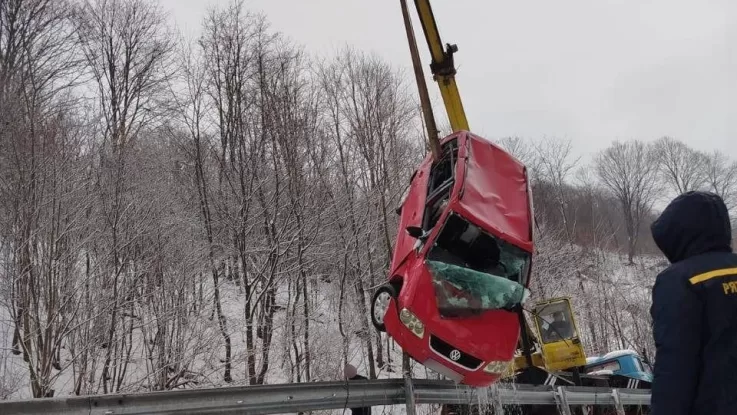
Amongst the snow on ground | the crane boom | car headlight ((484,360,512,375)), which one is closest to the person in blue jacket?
car headlight ((484,360,512,375))

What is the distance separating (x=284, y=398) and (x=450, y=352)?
1812mm

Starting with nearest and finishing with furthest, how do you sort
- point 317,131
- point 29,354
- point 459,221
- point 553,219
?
point 459,221
point 29,354
point 317,131
point 553,219

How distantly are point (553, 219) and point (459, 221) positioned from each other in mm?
28723

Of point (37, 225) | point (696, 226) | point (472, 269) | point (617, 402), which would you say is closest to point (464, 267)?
point (472, 269)

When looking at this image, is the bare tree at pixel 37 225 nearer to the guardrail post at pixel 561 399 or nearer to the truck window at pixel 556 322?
the guardrail post at pixel 561 399

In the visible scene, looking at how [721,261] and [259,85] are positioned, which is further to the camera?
[259,85]

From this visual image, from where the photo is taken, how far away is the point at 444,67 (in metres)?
7.32

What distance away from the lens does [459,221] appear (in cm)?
571

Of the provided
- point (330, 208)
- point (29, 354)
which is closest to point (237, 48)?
point (330, 208)

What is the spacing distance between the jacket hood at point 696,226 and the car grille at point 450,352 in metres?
3.05

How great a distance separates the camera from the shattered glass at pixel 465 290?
16.9 ft

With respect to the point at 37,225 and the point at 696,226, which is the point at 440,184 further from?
the point at 37,225

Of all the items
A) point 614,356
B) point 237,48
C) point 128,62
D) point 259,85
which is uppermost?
point 128,62

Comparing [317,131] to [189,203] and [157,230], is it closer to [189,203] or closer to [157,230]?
[189,203]
